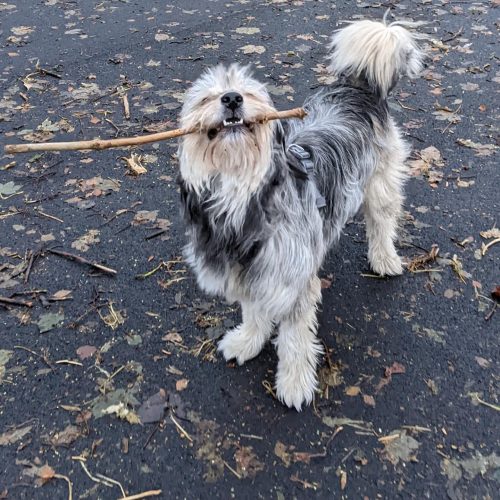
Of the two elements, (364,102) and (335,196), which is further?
(364,102)

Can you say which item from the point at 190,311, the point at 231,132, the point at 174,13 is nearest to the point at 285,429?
the point at 190,311

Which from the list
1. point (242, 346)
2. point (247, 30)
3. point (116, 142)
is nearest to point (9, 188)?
point (116, 142)

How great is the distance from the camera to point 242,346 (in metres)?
3.53

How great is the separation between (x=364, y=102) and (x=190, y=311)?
198 centimetres

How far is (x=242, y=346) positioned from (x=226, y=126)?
1.70 meters

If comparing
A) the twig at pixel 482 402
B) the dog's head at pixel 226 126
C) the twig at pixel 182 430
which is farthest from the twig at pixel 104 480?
the twig at pixel 482 402

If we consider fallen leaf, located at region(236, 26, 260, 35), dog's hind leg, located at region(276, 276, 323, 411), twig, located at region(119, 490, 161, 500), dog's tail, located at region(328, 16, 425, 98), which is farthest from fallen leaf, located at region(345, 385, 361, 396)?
fallen leaf, located at region(236, 26, 260, 35)

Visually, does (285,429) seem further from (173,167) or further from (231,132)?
(173,167)

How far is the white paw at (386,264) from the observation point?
4.11 metres

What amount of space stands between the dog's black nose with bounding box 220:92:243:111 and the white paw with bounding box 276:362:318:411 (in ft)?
5.61

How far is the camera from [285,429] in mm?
3166

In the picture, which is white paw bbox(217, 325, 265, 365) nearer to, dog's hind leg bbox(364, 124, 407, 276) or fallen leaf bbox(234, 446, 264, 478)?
fallen leaf bbox(234, 446, 264, 478)

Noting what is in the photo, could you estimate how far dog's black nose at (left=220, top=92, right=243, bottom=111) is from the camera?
7.57 feet

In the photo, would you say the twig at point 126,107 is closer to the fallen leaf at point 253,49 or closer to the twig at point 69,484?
the fallen leaf at point 253,49
